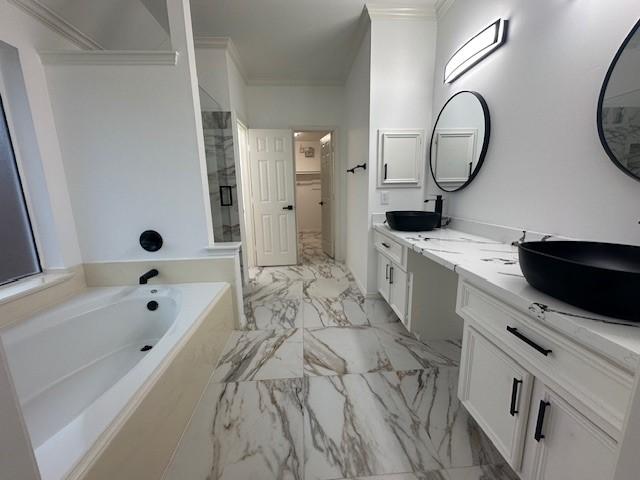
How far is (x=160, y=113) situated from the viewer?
176cm

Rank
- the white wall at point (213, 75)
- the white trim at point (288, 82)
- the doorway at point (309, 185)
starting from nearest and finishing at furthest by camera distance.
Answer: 1. the white wall at point (213, 75)
2. the white trim at point (288, 82)
3. the doorway at point (309, 185)

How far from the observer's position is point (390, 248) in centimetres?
206

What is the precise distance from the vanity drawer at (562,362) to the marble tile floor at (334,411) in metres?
0.61

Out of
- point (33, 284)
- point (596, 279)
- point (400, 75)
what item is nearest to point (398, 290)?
point (596, 279)

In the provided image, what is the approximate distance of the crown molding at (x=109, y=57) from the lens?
1612 mm

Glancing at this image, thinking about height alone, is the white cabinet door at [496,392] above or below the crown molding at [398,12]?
below

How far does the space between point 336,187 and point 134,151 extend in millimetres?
2496

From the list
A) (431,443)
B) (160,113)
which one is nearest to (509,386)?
(431,443)

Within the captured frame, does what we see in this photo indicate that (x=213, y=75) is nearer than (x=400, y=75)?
No

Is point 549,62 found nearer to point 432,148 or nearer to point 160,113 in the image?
point 432,148

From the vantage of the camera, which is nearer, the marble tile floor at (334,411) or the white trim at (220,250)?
the marble tile floor at (334,411)

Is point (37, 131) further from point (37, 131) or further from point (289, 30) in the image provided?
point (289, 30)

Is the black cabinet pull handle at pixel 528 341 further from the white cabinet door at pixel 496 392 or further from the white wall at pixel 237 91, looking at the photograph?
the white wall at pixel 237 91

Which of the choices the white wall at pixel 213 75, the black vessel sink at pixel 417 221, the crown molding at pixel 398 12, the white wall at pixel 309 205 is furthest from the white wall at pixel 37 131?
the white wall at pixel 309 205
